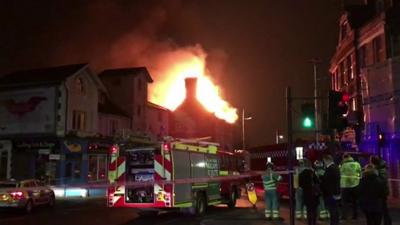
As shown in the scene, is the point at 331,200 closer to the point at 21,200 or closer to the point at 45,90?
the point at 21,200

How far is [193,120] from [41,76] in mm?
27288

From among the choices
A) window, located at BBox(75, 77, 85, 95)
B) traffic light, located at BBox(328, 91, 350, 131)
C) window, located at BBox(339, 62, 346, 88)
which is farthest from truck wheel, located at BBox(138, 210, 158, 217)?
window, located at BBox(339, 62, 346, 88)

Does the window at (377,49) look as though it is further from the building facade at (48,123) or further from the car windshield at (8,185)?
the car windshield at (8,185)

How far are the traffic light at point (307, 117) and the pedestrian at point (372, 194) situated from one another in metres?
2.61

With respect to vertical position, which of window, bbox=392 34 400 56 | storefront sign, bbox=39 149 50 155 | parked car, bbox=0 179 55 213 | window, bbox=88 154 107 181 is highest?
window, bbox=392 34 400 56

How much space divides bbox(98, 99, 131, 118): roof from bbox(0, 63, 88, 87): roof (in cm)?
423

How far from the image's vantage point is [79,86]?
4094 centimetres

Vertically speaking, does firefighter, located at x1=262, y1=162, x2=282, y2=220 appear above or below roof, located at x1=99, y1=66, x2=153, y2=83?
below

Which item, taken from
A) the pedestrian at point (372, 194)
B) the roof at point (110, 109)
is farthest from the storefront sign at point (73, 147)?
the pedestrian at point (372, 194)

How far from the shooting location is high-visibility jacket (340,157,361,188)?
50.3 feet

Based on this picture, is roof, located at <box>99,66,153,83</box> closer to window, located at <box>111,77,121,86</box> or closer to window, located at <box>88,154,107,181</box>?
window, located at <box>111,77,121,86</box>

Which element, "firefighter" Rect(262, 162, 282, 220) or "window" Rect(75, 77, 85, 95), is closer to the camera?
"firefighter" Rect(262, 162, 282, 220)

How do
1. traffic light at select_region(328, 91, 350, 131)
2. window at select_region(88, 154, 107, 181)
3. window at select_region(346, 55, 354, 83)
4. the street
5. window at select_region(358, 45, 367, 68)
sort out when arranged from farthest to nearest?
window at select_region(88, 154, 107, 181), window at select_region(346, 55, 354, 83), window at select_region(358, 45, 367, 68), the street, traffic light at select_region(328, 91, 350, 131)

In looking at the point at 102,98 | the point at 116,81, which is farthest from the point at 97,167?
the point at 116,81
